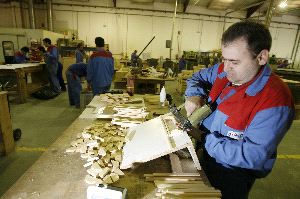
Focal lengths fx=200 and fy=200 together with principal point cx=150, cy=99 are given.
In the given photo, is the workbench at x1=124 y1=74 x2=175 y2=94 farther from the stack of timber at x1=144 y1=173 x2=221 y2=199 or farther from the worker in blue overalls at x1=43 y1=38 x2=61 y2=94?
the stack of timber at x1=144 y1=173 x2=221 y2=199

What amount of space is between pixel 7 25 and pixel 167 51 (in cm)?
987

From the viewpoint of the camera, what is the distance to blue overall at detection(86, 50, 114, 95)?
4641 millimetres

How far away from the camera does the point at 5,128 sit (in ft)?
10.8

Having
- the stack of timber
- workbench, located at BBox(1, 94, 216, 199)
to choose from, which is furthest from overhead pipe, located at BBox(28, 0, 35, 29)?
the stack of timber

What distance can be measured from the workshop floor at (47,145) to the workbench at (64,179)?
1.75 m

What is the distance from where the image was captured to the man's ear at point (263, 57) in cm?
115

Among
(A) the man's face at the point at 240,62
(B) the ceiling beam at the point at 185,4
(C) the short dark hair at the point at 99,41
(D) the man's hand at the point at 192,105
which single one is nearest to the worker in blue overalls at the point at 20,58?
(C) the short dark hair at the point at 99,41

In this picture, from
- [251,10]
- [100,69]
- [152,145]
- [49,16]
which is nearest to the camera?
[152,145]

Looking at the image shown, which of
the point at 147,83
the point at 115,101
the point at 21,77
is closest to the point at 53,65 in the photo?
the point at 21,77

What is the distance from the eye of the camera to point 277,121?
1.05 metres

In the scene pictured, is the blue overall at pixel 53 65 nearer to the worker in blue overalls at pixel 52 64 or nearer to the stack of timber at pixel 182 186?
the worker in blue overalls at pixel 52 64

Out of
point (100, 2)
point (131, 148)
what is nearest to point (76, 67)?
point (131, 148)

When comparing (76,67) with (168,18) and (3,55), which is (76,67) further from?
(168,18)

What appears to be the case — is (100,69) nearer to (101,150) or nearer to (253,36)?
(101,150)
